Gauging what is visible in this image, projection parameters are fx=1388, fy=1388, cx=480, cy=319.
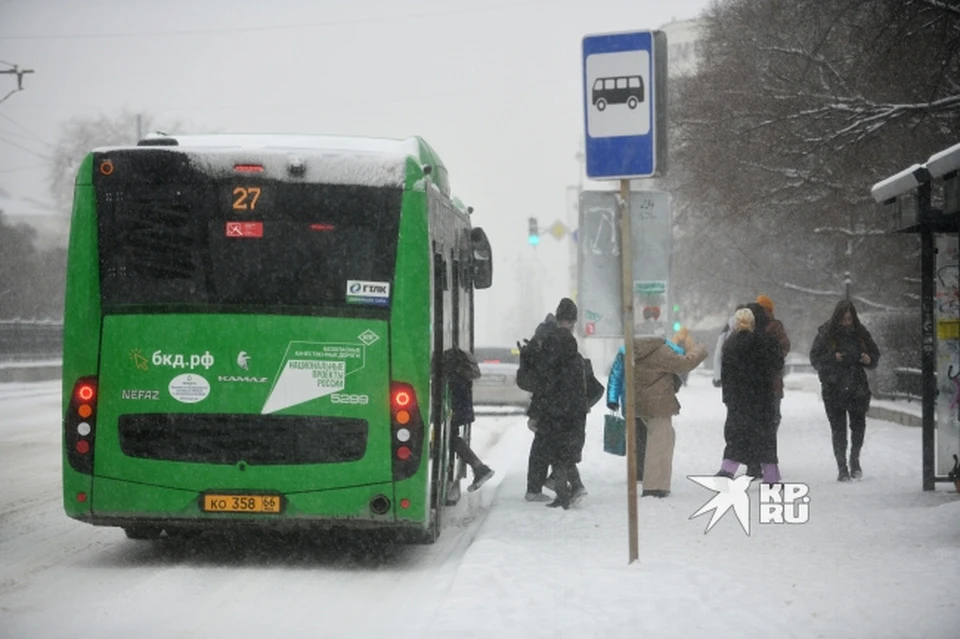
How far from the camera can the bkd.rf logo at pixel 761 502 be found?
12.0 metres

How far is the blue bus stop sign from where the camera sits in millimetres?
9195

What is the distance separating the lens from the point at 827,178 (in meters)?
24.2

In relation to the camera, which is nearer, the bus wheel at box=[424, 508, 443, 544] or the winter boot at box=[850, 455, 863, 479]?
the bus wheel at box=[424, 508, 443, 544]

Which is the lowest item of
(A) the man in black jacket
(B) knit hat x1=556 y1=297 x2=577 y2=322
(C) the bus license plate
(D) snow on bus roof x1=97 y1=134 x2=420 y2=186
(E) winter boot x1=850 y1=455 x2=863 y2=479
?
(E) winter boot x1=850 y1=455 x2=863 y2=479

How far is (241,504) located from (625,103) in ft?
12.6

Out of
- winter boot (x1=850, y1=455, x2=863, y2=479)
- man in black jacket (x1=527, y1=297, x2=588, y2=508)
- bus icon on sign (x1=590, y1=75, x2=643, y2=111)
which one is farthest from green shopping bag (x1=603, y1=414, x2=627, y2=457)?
bus icon on sign (x1=590, y1=75, x2=643, y2=111)

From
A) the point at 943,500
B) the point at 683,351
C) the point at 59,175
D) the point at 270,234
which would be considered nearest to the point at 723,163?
the point at 683,351

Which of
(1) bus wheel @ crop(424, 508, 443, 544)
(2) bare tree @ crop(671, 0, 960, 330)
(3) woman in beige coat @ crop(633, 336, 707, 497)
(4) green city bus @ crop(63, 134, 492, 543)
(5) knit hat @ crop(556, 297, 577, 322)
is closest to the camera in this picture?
(4) green city bus @ crop(63, 134, 492, 543)

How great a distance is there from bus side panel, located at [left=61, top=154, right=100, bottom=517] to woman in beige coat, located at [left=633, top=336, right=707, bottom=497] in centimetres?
596

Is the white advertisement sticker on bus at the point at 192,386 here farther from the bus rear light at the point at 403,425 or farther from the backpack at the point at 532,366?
the backpack at the point at 532,366

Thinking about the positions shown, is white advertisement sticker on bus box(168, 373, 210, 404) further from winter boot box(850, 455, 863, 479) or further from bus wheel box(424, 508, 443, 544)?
winter boot box(850, 455, 863, 479)

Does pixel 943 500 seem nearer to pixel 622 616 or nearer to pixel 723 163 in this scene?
pixel 622 616

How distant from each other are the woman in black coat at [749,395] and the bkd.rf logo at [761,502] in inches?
8.5

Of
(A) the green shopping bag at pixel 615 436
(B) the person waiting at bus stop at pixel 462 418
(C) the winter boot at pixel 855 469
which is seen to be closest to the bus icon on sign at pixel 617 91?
(B) the person waiting at bus stop at pixel 462 418
